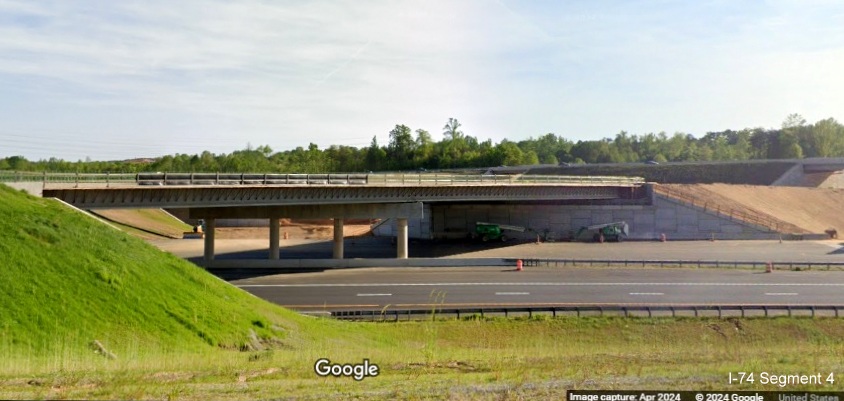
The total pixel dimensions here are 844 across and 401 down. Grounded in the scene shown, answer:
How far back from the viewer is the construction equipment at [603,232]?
73438 millimetres

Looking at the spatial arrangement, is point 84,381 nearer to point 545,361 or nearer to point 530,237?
point 545,361

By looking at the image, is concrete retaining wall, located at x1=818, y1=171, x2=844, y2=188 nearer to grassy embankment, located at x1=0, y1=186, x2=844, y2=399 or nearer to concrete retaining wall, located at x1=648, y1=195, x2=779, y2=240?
concrete retaining wall, located at x1=648, y1=195, x2=779, y2=240

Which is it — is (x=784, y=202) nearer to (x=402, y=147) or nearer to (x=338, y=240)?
(x=338, y=240)

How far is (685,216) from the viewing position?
249ft

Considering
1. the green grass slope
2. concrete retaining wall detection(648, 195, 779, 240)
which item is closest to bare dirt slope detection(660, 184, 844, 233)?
concrete retaining wall detection(648, 195, 779, 240)

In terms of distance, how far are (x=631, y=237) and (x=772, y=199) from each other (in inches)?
1068

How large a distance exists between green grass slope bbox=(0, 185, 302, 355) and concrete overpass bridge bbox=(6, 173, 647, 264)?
654 cm

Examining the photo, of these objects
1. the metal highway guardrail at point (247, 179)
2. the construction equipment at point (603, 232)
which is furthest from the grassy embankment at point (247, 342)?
the construction equipment at point (603, 232)

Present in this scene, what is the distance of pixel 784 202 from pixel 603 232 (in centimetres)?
3139

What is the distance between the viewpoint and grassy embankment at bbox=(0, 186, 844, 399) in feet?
42.7

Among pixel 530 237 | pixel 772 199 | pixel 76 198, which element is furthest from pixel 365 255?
pixel 772 199

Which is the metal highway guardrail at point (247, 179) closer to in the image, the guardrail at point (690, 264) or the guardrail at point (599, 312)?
the guardrail at point (690, 264)

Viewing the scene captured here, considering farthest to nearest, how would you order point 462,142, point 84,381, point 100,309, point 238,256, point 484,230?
point 462,142 < point 484,230 < point 238,256 < point 100,309 < point 84,381

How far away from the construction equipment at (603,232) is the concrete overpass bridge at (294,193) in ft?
11.9
